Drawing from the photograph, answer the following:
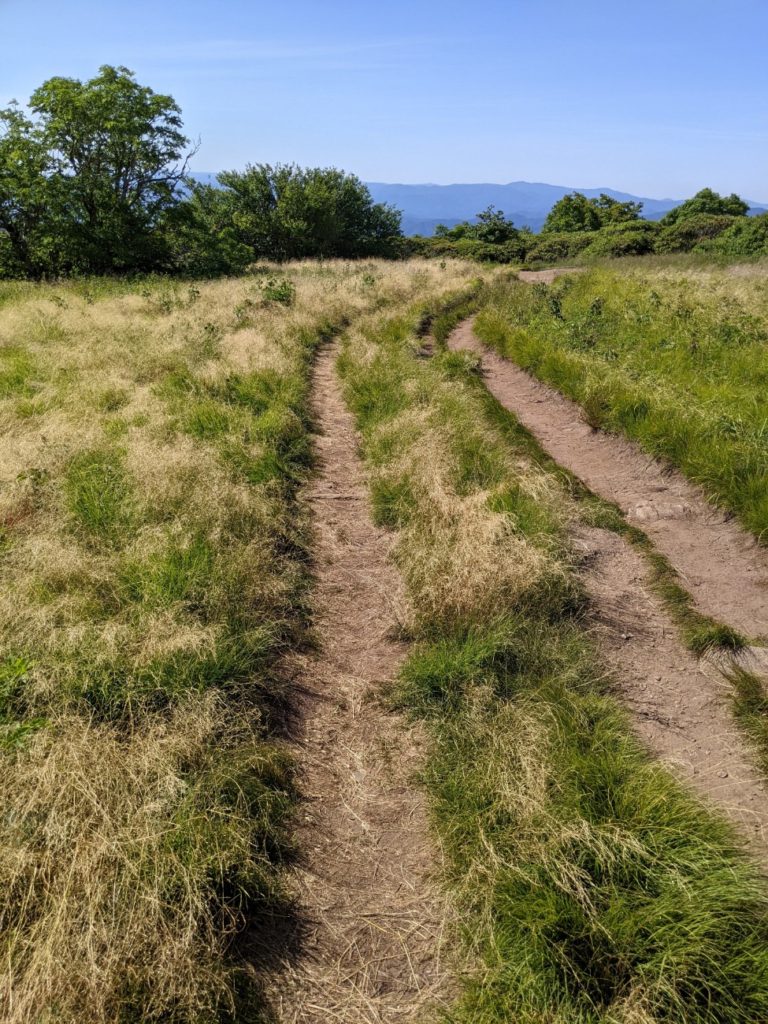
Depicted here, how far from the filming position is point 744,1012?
2480 millimetres

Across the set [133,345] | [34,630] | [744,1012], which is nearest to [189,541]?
[34,630]

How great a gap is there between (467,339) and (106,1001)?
1581 centimetres

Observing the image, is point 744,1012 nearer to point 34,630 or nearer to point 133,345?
point 34,630

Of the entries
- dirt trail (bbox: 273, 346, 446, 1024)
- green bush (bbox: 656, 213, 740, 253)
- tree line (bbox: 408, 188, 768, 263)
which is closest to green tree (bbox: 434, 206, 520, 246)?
tree line (bbox: 408, 188, 768, 263)

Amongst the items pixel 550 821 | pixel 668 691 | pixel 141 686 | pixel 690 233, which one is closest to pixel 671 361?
pixel 668 691

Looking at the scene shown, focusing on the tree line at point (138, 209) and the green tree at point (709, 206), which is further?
the green tree at point (709, 206)

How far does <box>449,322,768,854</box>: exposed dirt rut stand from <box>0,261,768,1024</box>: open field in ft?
0.13

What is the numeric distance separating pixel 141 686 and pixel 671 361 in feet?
33.4

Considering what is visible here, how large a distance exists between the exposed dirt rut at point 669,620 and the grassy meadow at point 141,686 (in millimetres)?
2644

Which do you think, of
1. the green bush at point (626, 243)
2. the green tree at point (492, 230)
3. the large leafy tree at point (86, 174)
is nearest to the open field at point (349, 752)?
the large leafy tree at point (86, 174)

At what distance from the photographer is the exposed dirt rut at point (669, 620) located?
382 cm

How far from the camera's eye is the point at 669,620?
17.7ft

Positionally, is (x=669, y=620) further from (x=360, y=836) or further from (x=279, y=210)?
(x=279, y=210)

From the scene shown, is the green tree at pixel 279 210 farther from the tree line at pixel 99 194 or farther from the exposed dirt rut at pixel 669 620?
the exposed dirt rut at pixel 669 620
